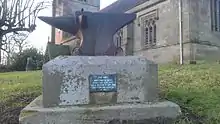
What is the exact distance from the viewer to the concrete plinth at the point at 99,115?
5211 mm

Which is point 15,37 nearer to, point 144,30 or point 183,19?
point 144,30

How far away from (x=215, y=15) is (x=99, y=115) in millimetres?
18885

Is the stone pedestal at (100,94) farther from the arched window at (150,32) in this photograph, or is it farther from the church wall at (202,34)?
the arched window at (150,32)

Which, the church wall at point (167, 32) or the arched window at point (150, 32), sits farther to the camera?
the arched window at point (150, 32)

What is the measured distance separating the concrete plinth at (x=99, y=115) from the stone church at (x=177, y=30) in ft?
48.9

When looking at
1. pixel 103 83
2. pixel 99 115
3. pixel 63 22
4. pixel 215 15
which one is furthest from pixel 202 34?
pixel 99 115

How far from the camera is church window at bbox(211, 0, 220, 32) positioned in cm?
2194

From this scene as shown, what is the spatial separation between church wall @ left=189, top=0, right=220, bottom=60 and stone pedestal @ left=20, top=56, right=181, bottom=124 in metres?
14.7

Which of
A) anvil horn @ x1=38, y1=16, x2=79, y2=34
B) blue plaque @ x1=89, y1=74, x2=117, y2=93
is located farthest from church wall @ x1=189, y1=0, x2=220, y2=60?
blue plaque @ x1=89, y1=74, x2=117, y2=93

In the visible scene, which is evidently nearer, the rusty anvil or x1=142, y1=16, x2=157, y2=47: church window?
the rusty anvil

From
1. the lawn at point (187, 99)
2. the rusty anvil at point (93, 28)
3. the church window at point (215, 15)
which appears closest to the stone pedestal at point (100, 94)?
the lawn at point (187, 99)

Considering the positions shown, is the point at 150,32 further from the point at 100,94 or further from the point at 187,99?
the point at 100,94

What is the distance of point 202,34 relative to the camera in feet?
68.7

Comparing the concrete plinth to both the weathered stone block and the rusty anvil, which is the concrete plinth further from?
the rusty anvil
